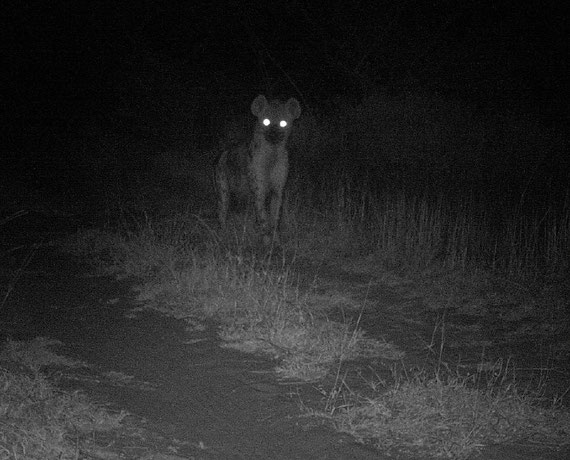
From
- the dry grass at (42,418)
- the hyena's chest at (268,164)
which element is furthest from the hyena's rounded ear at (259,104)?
the dry grass at (42,418)

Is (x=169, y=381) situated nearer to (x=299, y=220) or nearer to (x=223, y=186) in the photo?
(x=299, y=220)

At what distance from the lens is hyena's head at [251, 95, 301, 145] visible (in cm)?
860

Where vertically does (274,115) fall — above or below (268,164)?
above

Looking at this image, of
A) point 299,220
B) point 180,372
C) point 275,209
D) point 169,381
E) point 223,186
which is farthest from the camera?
point 223,186

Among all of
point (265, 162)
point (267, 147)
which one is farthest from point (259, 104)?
point (265, 162)

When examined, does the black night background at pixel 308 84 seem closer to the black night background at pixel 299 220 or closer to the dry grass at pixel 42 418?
the black night background at pixel 299 220

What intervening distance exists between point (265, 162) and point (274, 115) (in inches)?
22.2

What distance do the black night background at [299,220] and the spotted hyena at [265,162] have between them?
3 centimetres

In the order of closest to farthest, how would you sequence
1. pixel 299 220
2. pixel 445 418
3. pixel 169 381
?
pixel 445 418, pixel 169 381, pixel 299 220

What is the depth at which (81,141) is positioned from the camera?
1847 centimetres

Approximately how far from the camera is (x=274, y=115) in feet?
28.2

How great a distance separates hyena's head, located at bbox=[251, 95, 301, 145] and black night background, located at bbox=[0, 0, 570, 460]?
0.11ft

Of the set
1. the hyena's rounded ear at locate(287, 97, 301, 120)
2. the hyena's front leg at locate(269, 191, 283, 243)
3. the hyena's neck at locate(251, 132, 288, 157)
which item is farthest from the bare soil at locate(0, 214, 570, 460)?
the hyena's rounded ear at locate(287, 97, 301, 120)

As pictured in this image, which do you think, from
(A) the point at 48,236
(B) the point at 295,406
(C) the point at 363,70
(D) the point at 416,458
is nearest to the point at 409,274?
(B) the point at 295,406
